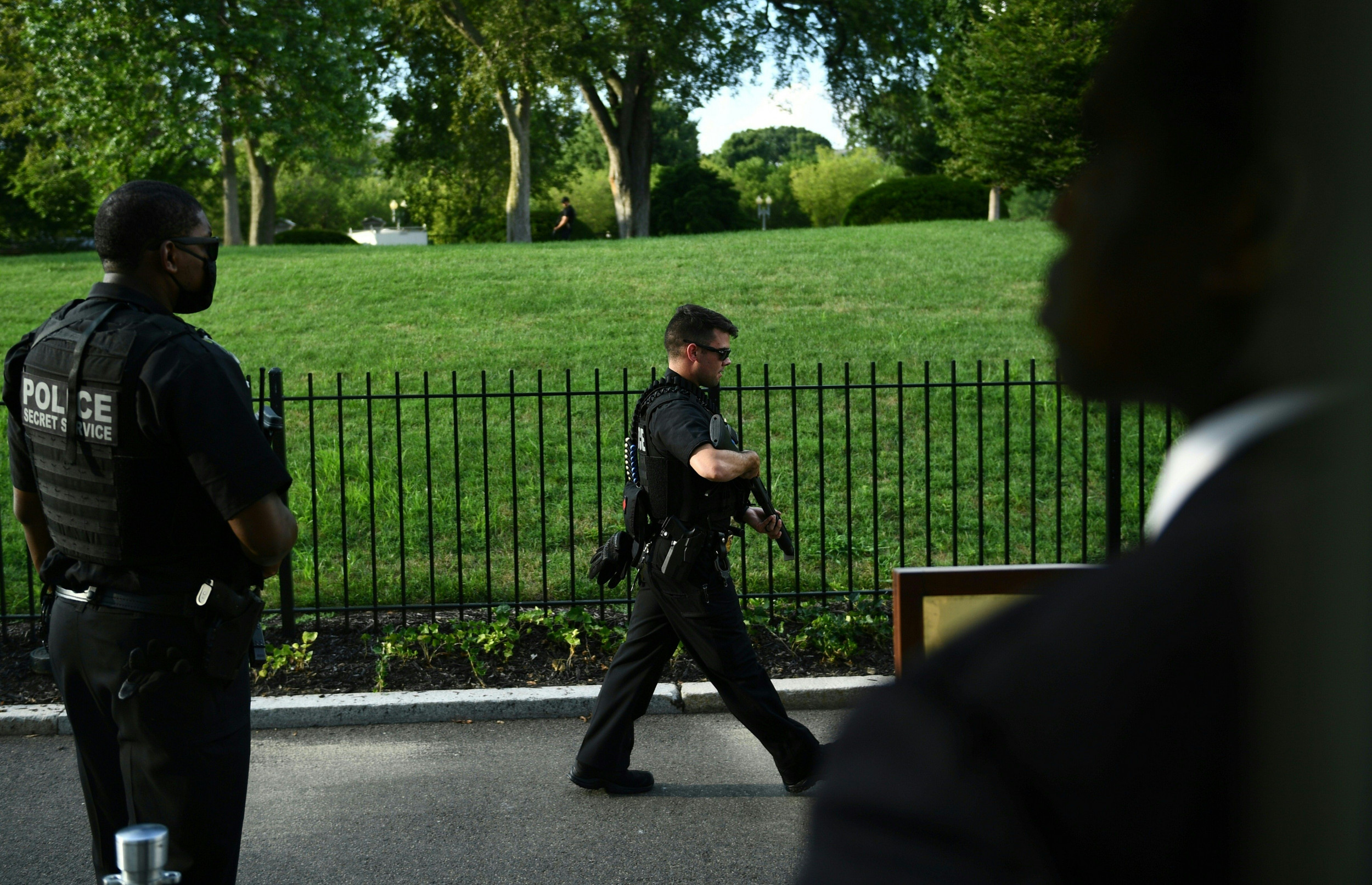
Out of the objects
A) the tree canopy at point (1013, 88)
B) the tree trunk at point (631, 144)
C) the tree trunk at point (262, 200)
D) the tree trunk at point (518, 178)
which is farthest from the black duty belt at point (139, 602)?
→ the tree trunk at point (262, 200)

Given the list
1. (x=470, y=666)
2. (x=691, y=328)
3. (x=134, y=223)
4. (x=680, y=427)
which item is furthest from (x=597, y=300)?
(x=134, y=223)

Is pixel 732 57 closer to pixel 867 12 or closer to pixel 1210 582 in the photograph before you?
pixel 867 12

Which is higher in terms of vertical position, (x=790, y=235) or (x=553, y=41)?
(x=553, y=41)

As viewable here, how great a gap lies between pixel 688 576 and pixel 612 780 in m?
0.98

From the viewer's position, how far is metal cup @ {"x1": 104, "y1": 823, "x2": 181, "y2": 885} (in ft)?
4.68

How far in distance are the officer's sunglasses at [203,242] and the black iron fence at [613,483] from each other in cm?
333

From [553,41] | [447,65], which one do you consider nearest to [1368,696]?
[553,41]

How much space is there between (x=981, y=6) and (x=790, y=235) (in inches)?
444

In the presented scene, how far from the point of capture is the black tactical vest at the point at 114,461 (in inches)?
116

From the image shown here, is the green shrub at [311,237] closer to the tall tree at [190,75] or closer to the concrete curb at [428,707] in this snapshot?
the tall tree at [190,75]

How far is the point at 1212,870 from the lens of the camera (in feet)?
1.83

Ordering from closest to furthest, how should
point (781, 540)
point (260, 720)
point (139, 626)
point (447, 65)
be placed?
point (139, 626)
point (781, 540)
point (260, 720)
point (447, 65)

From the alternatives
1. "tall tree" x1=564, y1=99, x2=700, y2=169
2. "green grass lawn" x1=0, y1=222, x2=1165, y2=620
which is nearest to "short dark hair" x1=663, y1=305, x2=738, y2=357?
"green grass lawn" x1=0, y1=222, x2=1165, y2=620

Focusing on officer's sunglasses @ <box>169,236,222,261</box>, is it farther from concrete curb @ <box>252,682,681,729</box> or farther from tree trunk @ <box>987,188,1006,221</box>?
tree trunk @ <box>987,188,1006,221</box>
